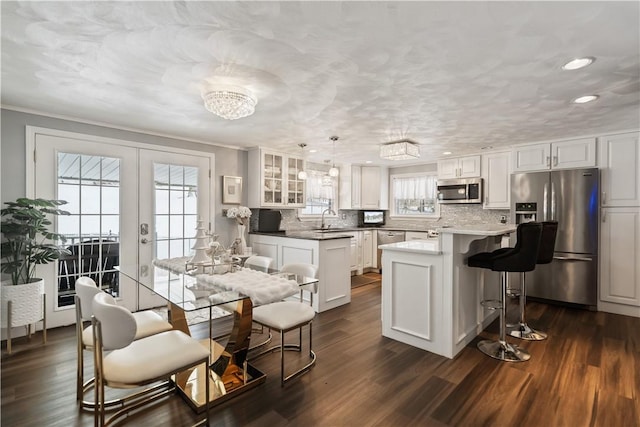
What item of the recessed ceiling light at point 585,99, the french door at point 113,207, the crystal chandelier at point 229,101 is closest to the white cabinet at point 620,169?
the recessed ceiling light at point 585,99

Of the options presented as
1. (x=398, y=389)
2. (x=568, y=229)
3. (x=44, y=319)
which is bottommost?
(x=398, y=389)

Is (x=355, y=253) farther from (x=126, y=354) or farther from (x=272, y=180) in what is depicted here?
(x=126, y=354)

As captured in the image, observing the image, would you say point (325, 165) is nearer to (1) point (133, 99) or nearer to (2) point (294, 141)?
(2) point (294, 141)

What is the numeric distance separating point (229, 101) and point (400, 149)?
8.31 feet

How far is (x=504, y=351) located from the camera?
105 inches

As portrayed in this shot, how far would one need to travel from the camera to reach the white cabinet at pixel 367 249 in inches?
239

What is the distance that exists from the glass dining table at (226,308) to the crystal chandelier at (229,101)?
1.28 m

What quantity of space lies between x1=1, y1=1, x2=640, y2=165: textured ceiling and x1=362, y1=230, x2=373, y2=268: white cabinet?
9.84 ft

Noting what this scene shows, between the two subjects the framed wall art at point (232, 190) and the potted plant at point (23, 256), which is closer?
the potted plant at point (23, 256)

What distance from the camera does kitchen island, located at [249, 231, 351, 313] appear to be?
12.5 ft

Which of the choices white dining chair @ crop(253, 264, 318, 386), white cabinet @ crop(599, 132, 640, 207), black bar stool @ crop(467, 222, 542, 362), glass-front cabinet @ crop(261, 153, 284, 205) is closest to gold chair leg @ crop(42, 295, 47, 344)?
white dining chair @ crop(253, 264, 318, 386)

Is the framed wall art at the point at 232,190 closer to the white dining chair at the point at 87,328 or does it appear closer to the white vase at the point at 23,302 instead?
the white vase at the point at 23,302

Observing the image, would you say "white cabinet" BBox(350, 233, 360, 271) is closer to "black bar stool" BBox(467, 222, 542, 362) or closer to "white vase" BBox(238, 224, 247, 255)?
"white vase" BBox(238, 224, 247, 255)

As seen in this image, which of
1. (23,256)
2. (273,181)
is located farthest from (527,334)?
(23,256)
